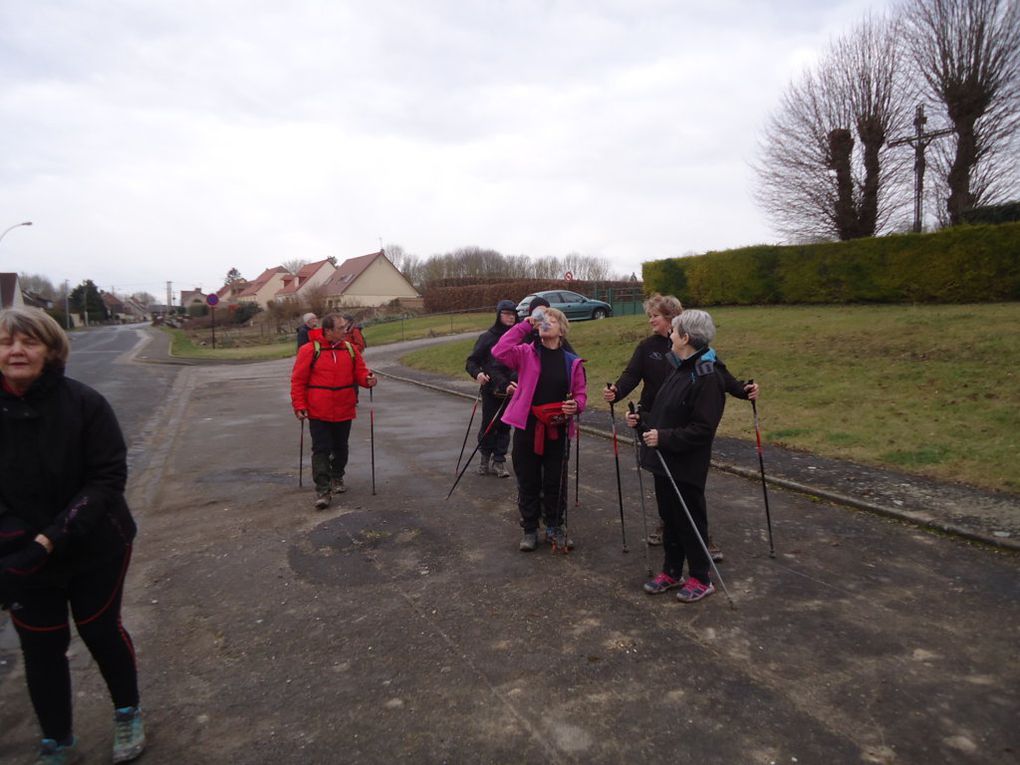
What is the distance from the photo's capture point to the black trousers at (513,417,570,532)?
17.2 ft

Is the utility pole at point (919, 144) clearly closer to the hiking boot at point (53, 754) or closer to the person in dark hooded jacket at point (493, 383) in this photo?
the person in dark hooded jacket at point (493, 383)

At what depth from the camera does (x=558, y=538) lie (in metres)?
5.39

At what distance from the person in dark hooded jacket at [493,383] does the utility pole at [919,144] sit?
21.1m

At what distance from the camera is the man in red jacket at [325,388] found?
6625 mm

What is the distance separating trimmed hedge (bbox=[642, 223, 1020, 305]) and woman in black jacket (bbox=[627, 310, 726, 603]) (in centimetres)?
1614

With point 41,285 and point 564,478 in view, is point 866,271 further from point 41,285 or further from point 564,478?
point 41,285

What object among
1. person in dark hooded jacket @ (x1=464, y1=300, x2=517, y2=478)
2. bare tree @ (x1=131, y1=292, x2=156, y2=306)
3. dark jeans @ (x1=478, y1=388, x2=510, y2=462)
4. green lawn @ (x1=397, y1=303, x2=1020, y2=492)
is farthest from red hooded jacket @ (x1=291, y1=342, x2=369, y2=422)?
bare tree @ (x1=131, y1=292, x2=156, y2=306)

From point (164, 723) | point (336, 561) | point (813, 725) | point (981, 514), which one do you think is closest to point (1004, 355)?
point (981, 514)

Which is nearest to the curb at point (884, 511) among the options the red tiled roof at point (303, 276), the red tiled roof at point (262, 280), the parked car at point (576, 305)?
the parked car at point (576, 305)

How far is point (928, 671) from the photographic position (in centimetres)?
344

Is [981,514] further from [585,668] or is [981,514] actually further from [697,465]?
[585,668]

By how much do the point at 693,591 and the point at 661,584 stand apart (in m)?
0.23

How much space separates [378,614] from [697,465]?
7.52ft

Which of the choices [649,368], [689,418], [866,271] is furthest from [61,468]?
[866,271]
